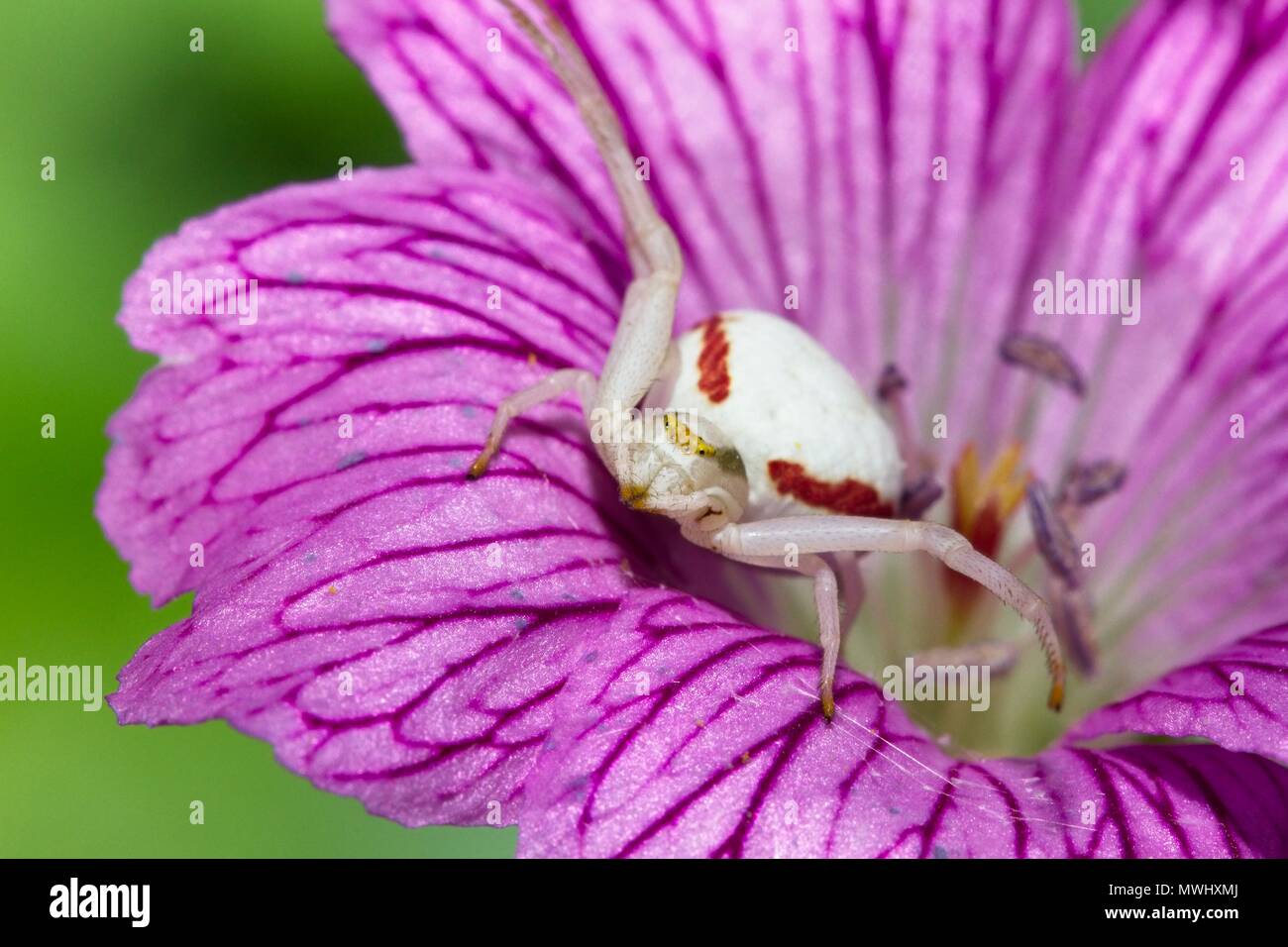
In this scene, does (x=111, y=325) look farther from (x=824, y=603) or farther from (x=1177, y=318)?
(x=1177, y=318)

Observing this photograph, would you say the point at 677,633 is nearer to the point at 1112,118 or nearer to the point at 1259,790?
the point at 1259,790

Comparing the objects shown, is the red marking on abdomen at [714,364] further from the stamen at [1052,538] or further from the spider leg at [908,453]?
the stamen at [1052,538]

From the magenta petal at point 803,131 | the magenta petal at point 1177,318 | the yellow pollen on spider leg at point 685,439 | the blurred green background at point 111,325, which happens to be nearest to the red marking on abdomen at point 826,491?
the yellow pollen on spider leg at point 685,439

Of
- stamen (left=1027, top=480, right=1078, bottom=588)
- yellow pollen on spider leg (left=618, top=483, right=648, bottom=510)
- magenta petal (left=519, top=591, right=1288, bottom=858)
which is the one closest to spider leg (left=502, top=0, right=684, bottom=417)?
yellow pollen on spider leg (left=618, top=483, right=648, bottom=510)

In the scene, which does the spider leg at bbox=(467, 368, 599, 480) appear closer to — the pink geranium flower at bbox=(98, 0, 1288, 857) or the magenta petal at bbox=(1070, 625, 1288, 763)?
the pink geranium flower at bbox=(98, 0, 1288, 857)

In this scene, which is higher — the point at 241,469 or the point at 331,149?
the point at 331,149
